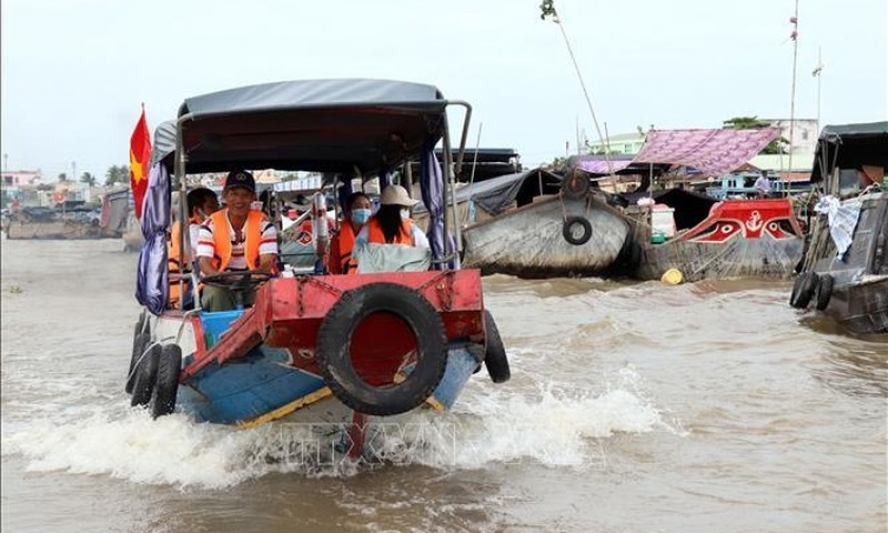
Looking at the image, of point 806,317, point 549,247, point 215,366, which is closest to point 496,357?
point 215,366

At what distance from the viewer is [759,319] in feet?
38.1

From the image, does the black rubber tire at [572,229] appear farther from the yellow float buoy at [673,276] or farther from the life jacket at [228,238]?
the life jacket at [228,238]

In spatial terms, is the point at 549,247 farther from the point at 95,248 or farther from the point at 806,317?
the point at 95,248

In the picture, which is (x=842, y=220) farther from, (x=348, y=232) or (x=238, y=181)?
(x=238, y=181)

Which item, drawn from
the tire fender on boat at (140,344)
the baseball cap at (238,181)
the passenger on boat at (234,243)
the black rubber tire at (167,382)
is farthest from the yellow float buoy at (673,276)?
the black rubber tire at (167,382)

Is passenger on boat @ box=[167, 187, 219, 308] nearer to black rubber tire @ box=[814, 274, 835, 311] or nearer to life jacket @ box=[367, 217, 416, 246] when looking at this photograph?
life jacket @ box=[367, 217, 416, 246]

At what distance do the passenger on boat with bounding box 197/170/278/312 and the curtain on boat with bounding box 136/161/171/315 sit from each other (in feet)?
1.41

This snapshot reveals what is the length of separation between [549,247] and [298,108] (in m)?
12.5

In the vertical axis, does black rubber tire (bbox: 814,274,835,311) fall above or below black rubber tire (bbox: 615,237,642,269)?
above

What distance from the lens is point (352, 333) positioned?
4078mm

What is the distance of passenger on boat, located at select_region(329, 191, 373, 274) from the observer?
21.6ft

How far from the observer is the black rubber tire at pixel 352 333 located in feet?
13.2

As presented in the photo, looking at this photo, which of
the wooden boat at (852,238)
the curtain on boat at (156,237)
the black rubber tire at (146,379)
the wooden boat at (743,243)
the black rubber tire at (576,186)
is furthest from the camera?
the black rubber tire at (576,186)

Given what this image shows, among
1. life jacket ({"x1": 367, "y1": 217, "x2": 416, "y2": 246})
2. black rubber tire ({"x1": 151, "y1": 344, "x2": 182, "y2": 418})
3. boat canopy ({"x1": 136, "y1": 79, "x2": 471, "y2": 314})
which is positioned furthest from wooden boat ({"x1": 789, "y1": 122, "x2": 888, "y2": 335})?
black rubber tire ({"x1": 151, "y1": 344, "x2": 182, "y2": 418})
